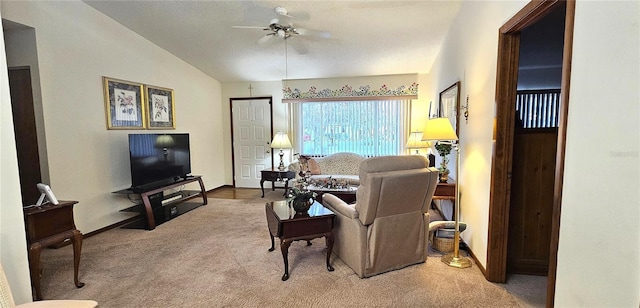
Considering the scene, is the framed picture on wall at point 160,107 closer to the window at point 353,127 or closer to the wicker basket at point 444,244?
the window at point 353,127

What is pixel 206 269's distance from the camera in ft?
8.86

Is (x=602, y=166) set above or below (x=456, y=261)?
above

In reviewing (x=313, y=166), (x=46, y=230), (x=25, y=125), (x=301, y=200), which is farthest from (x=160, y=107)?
(x=301, y=200)

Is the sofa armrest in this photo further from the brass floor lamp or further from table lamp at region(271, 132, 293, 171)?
table lamp at region(271, 132, 293, 171)

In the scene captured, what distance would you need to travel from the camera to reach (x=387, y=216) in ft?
8.02

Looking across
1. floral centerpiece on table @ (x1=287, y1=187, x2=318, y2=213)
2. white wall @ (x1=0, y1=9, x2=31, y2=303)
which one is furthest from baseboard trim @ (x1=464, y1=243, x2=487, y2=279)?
white wall @ (x1=0, y1=9, x2=31, y2=303)

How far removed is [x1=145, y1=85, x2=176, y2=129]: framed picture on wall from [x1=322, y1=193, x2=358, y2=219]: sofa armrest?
329 cm

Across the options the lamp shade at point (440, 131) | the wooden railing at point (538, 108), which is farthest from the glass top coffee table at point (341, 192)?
the wooden railing at point (538, 108)

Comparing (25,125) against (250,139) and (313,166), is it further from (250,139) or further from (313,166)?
(313,166)

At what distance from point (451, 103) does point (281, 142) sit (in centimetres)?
314

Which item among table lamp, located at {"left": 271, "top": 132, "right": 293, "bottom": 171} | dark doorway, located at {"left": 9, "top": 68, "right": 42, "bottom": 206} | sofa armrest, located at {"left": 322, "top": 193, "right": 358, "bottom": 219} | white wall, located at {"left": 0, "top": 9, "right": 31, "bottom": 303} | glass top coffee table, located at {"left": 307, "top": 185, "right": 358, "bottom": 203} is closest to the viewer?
white wall, located at {"left": 0, "top": 9, "right": 31, "bottom": 303}

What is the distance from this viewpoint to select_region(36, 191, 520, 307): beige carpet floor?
7.17 ft

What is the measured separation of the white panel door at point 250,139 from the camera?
6285 millimetres

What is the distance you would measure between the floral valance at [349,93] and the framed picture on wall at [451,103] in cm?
142
